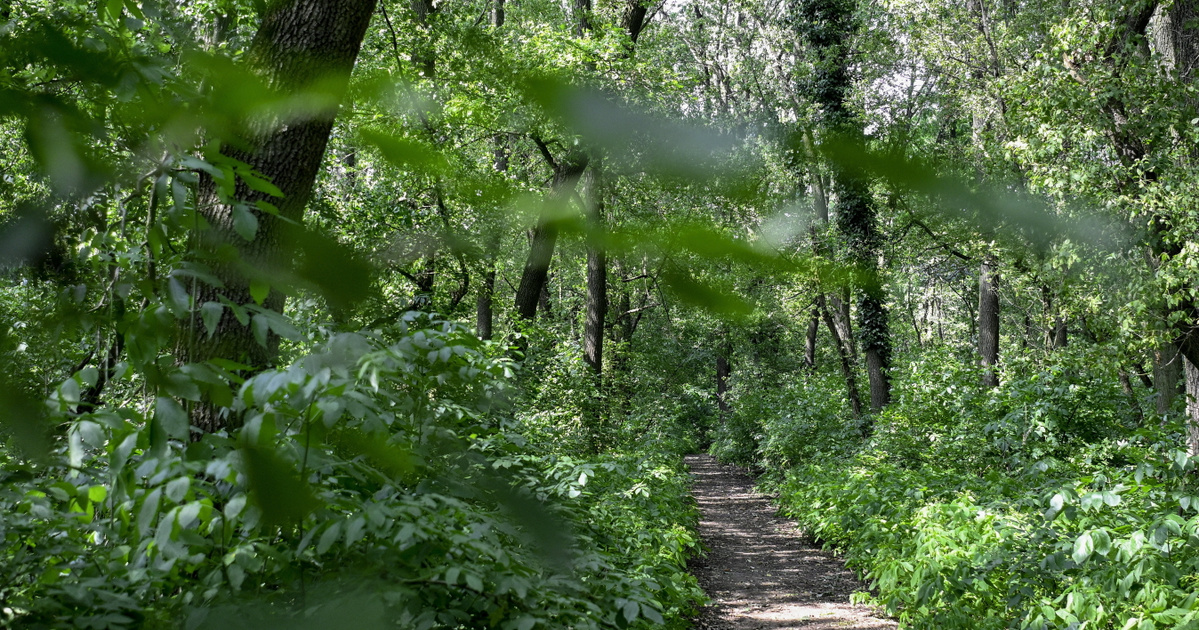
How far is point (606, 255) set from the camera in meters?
0.75

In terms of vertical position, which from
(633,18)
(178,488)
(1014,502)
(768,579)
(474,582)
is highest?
(633,18)

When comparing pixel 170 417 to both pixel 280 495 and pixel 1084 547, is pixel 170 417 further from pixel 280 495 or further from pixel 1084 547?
pixel 1084 547

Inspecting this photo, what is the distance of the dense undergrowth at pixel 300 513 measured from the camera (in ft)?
2.81

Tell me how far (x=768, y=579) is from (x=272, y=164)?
24.1 ft

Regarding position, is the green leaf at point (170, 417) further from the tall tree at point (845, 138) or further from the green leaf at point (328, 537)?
the tall tree at point (845, 138)

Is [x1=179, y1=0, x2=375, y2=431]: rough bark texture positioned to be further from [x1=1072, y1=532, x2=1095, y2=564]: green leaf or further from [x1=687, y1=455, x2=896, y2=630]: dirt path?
[x1=687, y1=455, x2=896, y2=630]: dirt path

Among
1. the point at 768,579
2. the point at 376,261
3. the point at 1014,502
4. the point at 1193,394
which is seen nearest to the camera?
the point at 376,261

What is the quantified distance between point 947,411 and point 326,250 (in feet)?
34.7

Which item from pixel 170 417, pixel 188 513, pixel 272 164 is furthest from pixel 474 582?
pixel 272 164

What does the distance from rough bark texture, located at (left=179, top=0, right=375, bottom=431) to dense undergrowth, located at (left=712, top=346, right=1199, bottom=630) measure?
3.61 meters

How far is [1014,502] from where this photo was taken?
5582mm

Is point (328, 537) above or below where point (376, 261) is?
below

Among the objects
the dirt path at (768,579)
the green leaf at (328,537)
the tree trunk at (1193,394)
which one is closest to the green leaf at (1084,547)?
the dirt path at (768,579)

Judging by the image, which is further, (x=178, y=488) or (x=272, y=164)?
(x=272, y=164)
